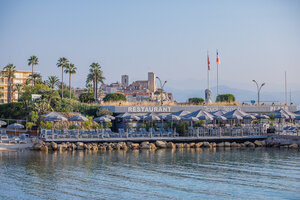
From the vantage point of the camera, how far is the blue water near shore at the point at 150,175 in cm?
2203

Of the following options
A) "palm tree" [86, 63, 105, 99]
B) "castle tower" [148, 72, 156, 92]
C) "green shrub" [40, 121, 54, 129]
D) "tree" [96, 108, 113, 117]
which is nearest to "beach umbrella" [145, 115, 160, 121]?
"tree" [96, 108, 113, 117]

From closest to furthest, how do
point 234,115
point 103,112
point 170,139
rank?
point 170,139 → point 234,115 → point 103,112

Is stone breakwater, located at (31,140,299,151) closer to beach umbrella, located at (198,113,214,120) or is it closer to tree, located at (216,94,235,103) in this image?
beach umbrella, located at (198,113,214,120)

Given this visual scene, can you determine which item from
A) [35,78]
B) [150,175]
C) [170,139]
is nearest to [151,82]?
[35,78]

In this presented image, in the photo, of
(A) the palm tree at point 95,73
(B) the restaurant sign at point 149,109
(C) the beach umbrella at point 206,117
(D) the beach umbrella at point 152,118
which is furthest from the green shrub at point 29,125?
(A) the palm tree at point 95,73

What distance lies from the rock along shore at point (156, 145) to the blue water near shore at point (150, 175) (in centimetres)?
152

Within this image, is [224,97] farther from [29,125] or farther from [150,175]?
[150,175]

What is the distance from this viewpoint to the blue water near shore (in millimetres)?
22031

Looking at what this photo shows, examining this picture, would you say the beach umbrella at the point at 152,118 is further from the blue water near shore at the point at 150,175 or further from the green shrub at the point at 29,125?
the green shrub at the point at 29,125

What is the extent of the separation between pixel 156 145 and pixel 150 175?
13.9 m

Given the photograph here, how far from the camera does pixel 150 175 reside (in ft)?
88.5

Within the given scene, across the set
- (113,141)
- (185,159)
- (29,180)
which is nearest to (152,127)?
(113,141)

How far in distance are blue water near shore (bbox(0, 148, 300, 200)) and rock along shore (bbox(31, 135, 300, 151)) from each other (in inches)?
59.9

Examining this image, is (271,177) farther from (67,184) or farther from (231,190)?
(67,184)
